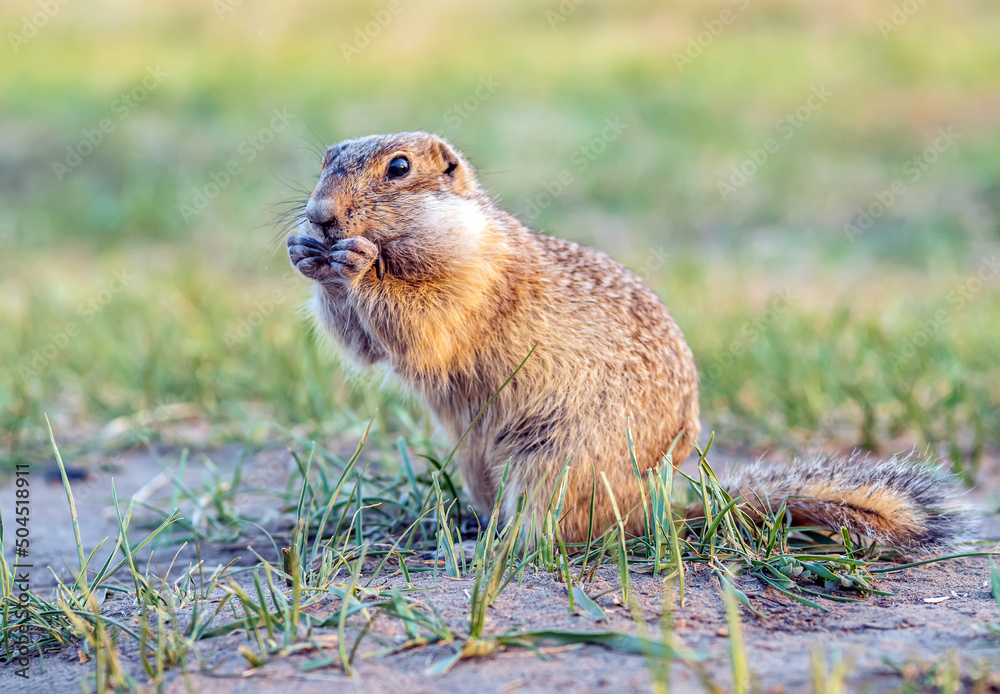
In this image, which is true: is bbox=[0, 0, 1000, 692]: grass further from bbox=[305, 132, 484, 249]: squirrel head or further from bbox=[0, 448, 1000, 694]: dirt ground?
bbox=[305, 132, 484, 249]: squirrel head

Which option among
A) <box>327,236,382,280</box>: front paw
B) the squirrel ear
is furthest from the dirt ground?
the squirrel ear

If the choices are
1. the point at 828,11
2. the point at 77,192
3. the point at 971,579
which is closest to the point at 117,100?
the point at 77,192

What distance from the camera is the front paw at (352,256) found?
2.97 m

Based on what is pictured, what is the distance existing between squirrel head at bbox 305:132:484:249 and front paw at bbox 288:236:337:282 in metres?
0.08

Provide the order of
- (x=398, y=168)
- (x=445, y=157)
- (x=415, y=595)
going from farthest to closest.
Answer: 1. (x=445, y=157)
2. (x=398, y=168)
3. (x=415, y=595)

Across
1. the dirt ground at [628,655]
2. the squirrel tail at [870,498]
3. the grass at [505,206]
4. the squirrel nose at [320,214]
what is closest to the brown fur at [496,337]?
the squirrel nose at [320,214]

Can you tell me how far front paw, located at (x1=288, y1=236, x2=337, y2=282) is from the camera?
3.02 m

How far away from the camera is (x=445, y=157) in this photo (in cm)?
346

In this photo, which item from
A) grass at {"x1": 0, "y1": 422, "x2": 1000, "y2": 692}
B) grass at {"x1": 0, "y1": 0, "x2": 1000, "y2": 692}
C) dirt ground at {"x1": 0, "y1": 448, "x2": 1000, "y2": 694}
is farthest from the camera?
grass at {"x1": 0, "y1": 0, "x2": 1000, "y2": 692}

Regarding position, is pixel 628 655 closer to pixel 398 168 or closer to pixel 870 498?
pixel 870 498

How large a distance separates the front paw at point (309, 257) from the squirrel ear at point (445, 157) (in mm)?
609

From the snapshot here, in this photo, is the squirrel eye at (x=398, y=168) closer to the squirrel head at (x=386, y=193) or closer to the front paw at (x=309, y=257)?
the squirrel head at (x=386, y=193)

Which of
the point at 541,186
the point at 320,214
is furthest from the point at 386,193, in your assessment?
the point at 541,186

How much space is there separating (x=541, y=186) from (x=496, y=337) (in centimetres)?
628
